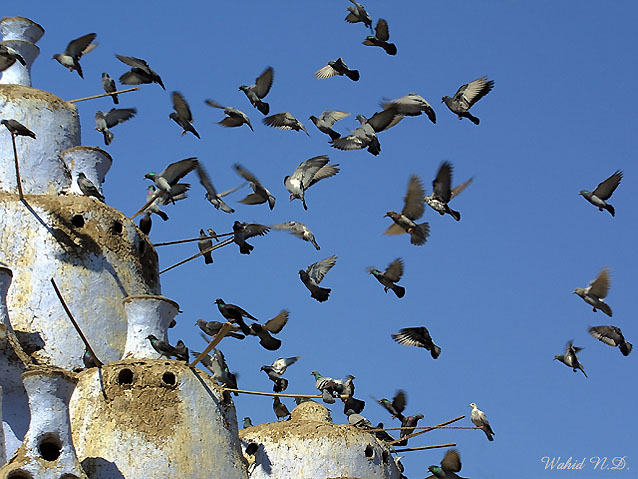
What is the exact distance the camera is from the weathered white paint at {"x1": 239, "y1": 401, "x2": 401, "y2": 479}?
26.2 m

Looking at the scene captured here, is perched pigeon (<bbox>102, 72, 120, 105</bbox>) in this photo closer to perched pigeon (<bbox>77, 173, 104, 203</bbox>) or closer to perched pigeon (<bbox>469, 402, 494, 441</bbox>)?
perched pigeon (<bbox>77, 173, 104, 203</bbox>)

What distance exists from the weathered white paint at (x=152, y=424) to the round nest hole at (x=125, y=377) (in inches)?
0.6

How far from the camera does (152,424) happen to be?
74.3 ft

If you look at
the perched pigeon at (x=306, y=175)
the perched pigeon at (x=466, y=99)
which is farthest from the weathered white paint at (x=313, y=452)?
the perched pigeon at (x=466, y=99)

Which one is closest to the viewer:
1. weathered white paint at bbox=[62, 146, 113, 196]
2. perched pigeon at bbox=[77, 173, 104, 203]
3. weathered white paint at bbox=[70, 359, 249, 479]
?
weathered white paint at bbox=[70, 359, 249, 479]

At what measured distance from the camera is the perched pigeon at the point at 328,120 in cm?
2662

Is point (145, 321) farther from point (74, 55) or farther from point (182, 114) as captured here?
point (74, 55)

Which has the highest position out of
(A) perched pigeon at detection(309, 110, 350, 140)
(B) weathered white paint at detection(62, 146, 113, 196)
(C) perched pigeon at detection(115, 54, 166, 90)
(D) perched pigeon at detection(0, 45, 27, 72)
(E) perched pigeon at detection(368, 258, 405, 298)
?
(D) perched pigeon at detection(0, 45, 27, 72)

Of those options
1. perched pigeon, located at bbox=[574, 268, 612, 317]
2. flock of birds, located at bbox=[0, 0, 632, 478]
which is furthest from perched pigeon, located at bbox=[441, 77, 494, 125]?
perched pigeon, located at bbox=[574, 268, 612, 317]

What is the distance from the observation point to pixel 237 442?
2388 cm

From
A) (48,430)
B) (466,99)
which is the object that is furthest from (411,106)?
(48,430)

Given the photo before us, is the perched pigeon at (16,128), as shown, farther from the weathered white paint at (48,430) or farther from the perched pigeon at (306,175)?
the weathered white paint at (48,430)

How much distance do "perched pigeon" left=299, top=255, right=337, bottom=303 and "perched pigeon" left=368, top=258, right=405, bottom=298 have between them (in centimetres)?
91

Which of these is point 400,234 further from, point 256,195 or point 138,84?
point 138,84
